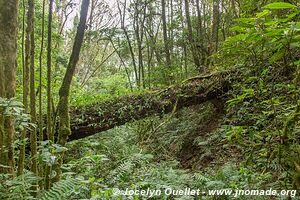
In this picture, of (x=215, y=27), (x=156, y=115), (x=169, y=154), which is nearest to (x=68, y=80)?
(x=156, y=115)

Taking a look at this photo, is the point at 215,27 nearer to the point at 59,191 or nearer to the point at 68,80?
the point at 68,80

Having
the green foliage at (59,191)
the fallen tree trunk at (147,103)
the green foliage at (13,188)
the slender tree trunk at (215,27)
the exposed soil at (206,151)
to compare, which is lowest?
the exposed soil at (206,151)

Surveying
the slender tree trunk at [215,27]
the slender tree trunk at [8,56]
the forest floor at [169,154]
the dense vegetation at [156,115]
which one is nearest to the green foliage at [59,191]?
the dense vegetation at [156,115]

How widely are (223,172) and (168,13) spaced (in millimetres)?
9844

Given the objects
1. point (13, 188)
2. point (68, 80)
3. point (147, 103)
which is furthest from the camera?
point (147, 103)

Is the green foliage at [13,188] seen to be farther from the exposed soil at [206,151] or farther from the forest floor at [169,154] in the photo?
the exposed soil at [206,151]

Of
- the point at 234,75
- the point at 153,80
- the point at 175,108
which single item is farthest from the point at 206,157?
the point at 153,80

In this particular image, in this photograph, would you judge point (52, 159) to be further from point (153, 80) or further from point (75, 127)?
point (153, 80)

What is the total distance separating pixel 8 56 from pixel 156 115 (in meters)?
4.76

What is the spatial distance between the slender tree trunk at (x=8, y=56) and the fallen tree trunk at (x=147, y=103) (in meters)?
3.86

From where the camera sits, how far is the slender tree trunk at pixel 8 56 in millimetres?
2633

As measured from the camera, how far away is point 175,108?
22.3ft

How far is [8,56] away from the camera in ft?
9.00

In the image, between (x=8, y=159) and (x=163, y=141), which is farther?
(x=163, y=141)
